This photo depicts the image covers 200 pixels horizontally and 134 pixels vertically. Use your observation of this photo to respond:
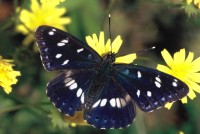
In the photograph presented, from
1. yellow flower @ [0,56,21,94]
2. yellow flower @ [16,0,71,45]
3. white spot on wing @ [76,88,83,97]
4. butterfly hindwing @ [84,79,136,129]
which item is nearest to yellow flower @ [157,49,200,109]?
butterfly hindwing @ [84,79,136,129]

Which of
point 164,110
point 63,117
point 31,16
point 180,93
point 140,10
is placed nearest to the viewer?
point 180,93

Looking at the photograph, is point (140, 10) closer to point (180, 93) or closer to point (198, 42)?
point (198, 42)

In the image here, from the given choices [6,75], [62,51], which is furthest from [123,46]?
[6,75]

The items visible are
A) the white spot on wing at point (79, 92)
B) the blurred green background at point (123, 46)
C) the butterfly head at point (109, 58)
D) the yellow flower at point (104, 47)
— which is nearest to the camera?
the white spot on wing at point (79, 92)

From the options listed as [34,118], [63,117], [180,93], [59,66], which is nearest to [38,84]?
[34,118]

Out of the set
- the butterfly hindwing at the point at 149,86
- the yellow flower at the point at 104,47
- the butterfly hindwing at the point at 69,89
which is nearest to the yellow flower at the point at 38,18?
the yellow flower at the point at 104,47

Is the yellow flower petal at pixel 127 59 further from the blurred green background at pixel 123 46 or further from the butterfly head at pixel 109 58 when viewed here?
the blurred green background at pixel 123 46

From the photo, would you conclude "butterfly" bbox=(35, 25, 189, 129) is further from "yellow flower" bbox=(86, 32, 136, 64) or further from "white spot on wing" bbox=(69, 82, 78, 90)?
"yellow flower" bbox=(86, 32, 136, 64)
